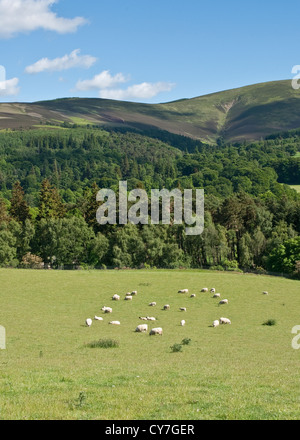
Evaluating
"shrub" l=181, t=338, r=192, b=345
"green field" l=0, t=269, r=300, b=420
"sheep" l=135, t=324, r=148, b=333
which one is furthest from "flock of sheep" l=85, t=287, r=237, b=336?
"shrub" l=181, t=338, r=192, b=345

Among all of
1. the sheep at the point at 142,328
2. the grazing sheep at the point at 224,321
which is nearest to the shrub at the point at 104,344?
the sheep at the point at 142,328

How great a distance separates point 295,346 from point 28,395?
67.9ft

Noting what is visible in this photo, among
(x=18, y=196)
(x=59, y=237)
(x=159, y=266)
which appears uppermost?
(x=18, y=196)

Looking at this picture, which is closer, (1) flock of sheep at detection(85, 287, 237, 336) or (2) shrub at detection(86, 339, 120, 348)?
(2) shrub at detection(86, 339, 120, 348)

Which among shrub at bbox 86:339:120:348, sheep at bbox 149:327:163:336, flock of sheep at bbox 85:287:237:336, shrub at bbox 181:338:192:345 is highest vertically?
shrub at bbox 86:339:120:348

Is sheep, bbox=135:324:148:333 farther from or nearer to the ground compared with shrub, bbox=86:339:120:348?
nearer to the ground

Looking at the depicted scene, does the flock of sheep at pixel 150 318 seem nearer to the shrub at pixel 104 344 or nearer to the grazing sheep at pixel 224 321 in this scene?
the grazing sheep at pixel 224 321

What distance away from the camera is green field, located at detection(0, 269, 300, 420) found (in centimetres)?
1414

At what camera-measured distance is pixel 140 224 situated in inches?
3920

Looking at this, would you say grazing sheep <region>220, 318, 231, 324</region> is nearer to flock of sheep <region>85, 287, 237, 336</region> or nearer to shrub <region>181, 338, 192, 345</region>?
flock of sheep <region>85, 287, 237, 336</region>

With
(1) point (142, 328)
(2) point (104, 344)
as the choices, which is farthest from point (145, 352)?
(1) point (142, 328)

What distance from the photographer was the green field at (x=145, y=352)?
14.1m
